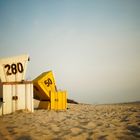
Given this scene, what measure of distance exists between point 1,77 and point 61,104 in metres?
4.52

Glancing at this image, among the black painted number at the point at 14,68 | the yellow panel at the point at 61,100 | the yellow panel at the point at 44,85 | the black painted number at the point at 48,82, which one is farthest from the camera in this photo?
the yellow panel at the point at 61,100

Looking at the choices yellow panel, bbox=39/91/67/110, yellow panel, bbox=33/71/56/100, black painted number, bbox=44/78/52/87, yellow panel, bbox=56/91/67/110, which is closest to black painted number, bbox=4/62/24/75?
yellow panel, bbox=33/71/56/100

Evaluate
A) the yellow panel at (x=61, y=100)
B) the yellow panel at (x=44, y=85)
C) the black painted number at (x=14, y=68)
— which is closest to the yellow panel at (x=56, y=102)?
the yellow panel at (x=61, y=100)

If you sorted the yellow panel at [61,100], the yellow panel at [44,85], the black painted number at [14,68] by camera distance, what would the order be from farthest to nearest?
the yellow panel at [61,100] < the yellow panel at [44,85] < the black painted number at [14,68]

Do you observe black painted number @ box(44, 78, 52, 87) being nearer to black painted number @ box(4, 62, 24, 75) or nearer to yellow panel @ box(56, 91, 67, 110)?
yellow panel @ box(56, 91, 67, 110)

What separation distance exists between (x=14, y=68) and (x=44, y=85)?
2.76 meters

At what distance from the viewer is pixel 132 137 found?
15.2 feet

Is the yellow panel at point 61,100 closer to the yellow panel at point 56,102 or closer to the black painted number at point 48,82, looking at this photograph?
the yellow panel at point 56,102

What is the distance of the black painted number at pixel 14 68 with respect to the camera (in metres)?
10.4

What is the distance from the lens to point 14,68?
10.5 meters

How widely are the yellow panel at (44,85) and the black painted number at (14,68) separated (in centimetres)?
196

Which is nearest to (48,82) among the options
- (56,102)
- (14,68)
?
(56,102)

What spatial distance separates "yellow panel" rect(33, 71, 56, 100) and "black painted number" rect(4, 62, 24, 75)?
1957mm

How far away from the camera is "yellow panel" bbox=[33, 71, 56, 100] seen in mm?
12383
